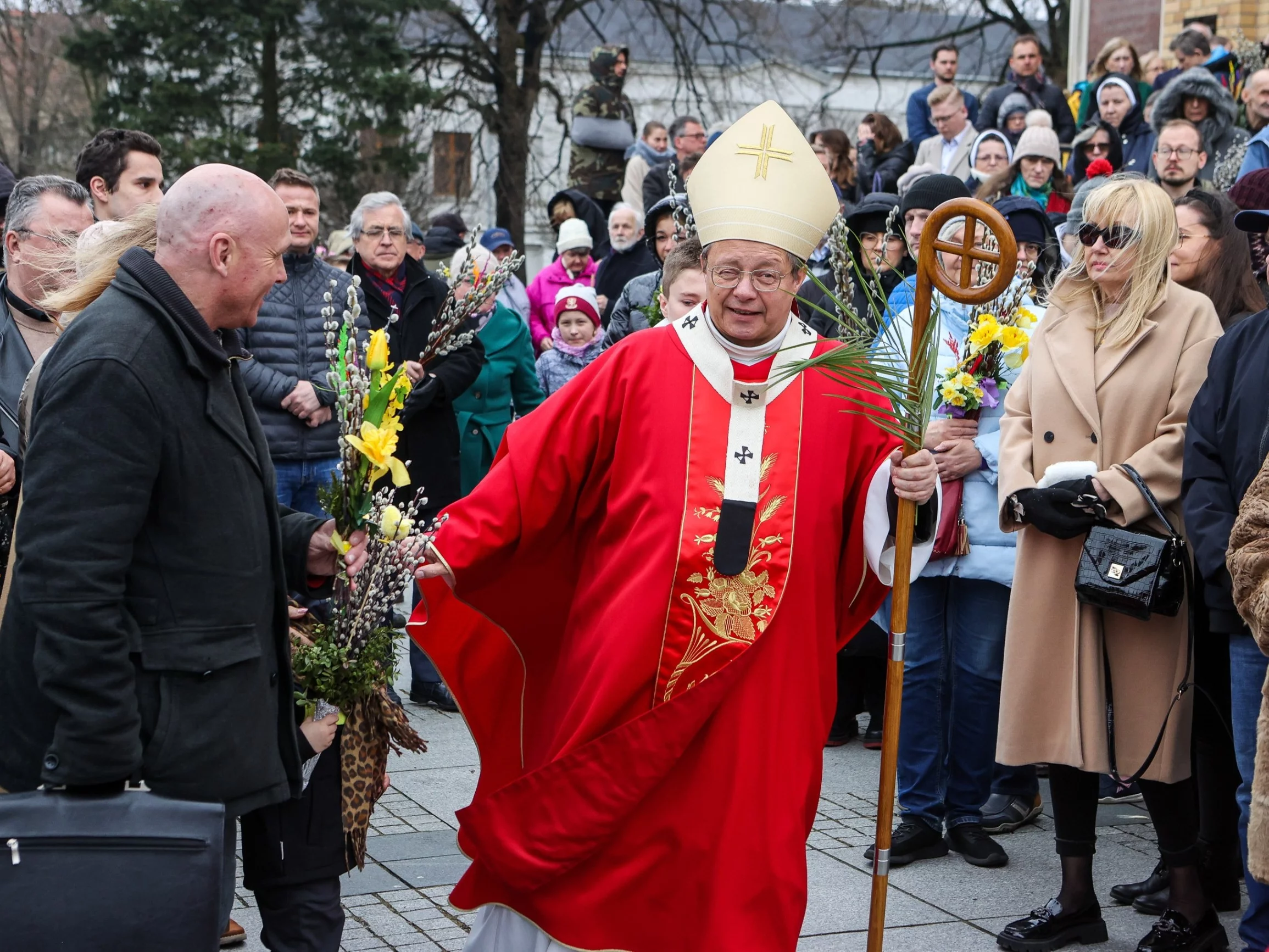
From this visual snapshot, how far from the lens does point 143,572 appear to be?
3.01 meters

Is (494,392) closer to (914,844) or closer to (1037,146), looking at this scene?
(914,844)

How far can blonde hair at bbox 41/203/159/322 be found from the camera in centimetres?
336

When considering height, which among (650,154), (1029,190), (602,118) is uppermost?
(602,118)

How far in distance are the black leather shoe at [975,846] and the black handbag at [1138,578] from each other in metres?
0.85

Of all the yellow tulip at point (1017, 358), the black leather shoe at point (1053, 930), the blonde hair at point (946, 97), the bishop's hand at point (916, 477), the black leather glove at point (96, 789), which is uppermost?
the blonde hair at point (946, 97)

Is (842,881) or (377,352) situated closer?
(377,352)

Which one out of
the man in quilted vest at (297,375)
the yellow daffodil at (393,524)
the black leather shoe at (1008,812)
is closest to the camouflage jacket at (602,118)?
the man in quilted vest at (297,375)

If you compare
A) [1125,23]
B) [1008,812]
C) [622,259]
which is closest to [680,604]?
[1008,812]

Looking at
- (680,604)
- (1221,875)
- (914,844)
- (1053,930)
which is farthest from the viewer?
(914,844)

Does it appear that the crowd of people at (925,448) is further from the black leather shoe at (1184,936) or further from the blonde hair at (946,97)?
the blonde hair at (946,97)

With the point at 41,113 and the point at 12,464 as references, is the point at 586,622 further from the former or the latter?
the point at 41,113

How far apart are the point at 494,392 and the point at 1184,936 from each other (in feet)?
14.6

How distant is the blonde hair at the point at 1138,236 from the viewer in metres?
4.63

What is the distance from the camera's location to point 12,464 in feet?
14.0
